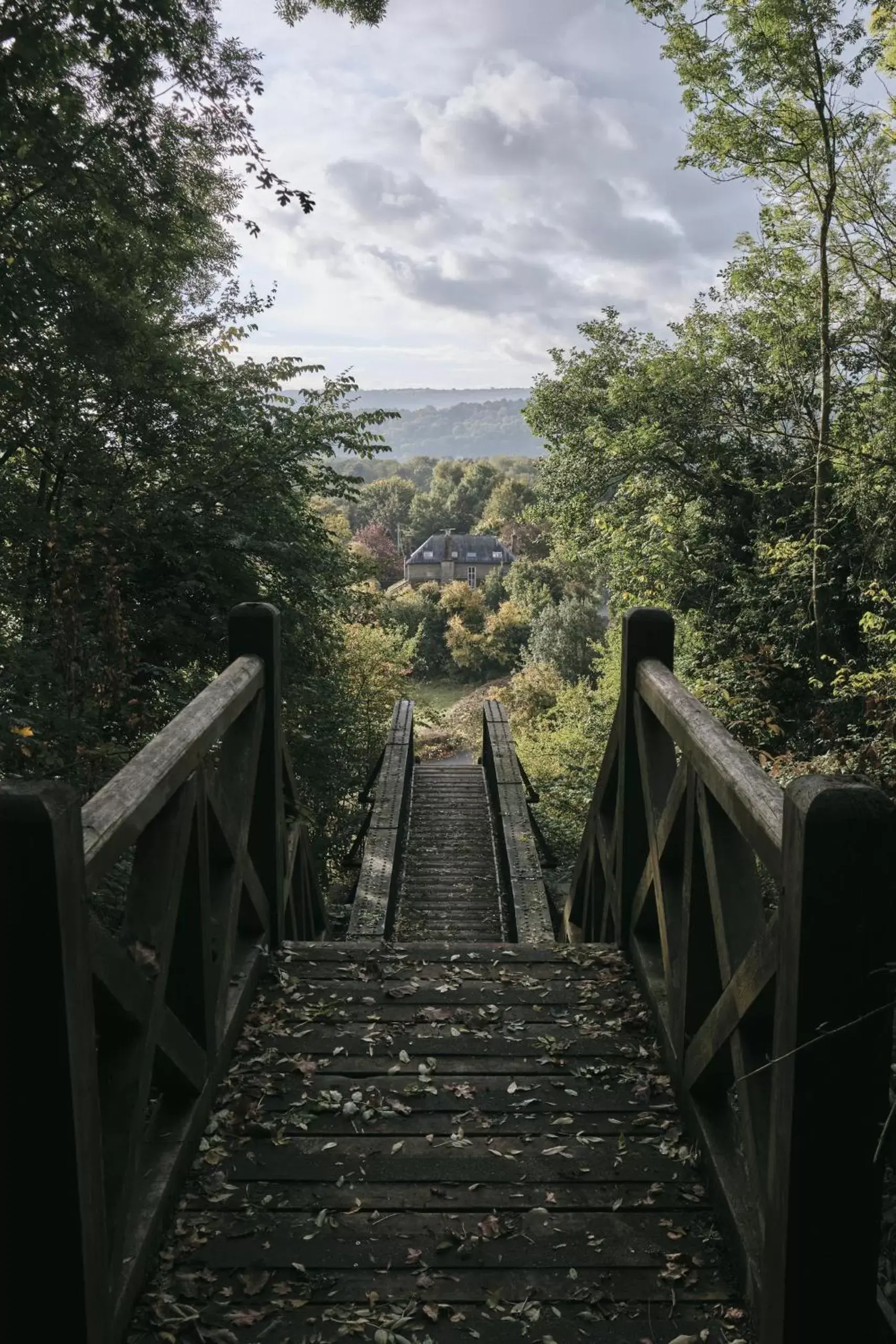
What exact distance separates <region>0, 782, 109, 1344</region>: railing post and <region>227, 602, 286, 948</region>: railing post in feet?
7.03

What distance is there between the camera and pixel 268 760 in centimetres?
375

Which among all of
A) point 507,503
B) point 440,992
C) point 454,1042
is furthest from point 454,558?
point 454,1042

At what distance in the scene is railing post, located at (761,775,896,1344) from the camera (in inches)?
58.2

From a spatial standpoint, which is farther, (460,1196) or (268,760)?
(268,760)

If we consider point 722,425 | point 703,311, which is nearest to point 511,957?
point 722,425

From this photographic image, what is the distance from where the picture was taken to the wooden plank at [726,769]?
1.81 metres

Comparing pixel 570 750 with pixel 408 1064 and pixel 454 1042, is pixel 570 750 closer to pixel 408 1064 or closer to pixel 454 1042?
pixel 454 1042

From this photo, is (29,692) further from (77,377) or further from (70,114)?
(70,114)

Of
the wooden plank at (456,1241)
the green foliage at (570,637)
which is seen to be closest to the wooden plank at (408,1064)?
the wooden plank at (456,1241)

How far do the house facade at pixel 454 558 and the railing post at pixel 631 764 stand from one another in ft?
228

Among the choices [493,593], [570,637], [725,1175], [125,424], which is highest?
[125,424]

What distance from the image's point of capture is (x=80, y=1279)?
1.54 m

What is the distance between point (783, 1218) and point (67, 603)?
20.6ft

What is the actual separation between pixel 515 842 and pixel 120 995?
6.38m
